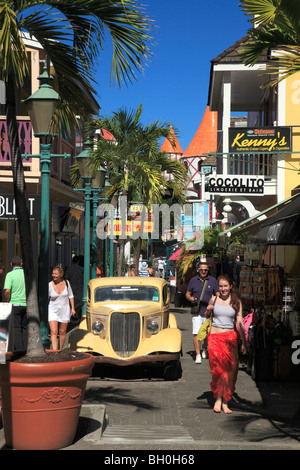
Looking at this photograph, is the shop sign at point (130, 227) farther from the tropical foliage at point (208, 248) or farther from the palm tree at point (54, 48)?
the palm tree at point (54, 48)

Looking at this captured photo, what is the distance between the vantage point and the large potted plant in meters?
6.59

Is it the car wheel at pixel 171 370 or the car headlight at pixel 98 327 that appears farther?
the car headlight at pixel 98 327

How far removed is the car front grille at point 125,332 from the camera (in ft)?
39.2

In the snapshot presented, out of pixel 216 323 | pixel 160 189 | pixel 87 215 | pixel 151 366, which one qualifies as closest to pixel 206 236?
pixel 160 189

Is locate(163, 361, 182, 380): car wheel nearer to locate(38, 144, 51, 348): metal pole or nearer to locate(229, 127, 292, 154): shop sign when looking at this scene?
locate(38, 144, 51, 348): metal pole

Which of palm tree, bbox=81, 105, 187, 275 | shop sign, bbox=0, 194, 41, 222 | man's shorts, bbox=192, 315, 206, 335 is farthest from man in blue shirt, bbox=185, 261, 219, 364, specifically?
palm tree, bbox=81, 105, 187, 275

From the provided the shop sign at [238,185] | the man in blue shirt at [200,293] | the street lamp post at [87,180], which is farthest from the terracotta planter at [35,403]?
the shop sign at [238,185]

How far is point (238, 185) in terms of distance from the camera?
20938 mm

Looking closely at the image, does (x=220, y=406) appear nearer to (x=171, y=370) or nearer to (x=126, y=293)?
(x=171, y=370)

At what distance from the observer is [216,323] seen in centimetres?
945

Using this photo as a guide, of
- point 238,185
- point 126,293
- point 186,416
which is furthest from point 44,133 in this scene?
point 238,185

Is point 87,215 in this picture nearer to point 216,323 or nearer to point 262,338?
point 262,338

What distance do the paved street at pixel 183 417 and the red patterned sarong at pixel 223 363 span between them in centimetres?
29
